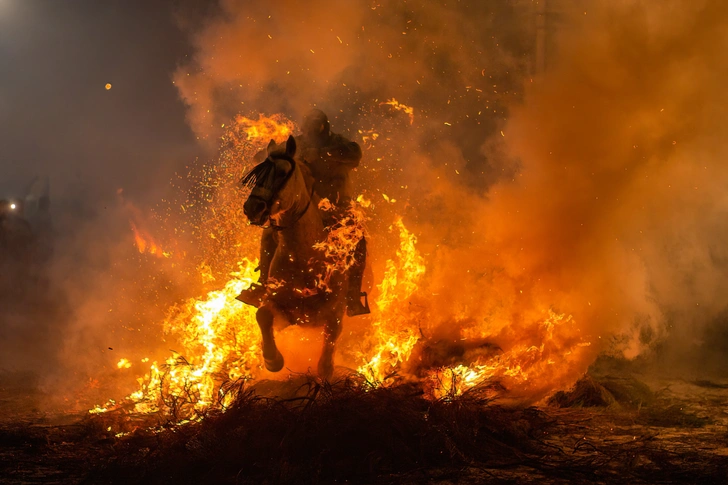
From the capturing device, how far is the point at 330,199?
281 inches

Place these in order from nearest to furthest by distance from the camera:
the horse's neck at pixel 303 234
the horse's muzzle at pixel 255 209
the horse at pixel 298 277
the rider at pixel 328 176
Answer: the horse's muzzle at pixel 255 209
the horse at pixel 298 277
the horse's neck at pixel 303 234
the rider at pixel 328 176

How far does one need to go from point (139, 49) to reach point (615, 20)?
11384mm

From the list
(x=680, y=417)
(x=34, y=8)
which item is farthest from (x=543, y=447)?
(x=34, y=8)

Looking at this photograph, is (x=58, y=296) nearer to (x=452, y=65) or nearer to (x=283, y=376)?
(x=283, y=376)

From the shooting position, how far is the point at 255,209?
5.50 m

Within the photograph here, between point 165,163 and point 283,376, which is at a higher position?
point 165,163

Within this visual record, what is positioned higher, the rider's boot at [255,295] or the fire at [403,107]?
the fire at [403,107]

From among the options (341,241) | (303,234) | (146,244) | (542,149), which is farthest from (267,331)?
(146,244)

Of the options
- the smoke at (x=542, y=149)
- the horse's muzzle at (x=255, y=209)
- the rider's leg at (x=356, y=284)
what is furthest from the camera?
the smoke at (x=542, y=149)

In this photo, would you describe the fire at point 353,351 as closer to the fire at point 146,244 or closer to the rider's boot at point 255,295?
the rider's boot at point 255,295

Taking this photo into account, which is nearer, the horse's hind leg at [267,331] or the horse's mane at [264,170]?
the horse's mane at [264,170]

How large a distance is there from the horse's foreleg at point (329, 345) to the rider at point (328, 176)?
0.29 m

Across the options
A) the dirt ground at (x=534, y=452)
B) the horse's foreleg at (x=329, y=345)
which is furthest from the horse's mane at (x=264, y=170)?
the dirt ground at (x=534, y=452)

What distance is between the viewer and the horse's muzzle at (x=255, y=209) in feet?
18.0
